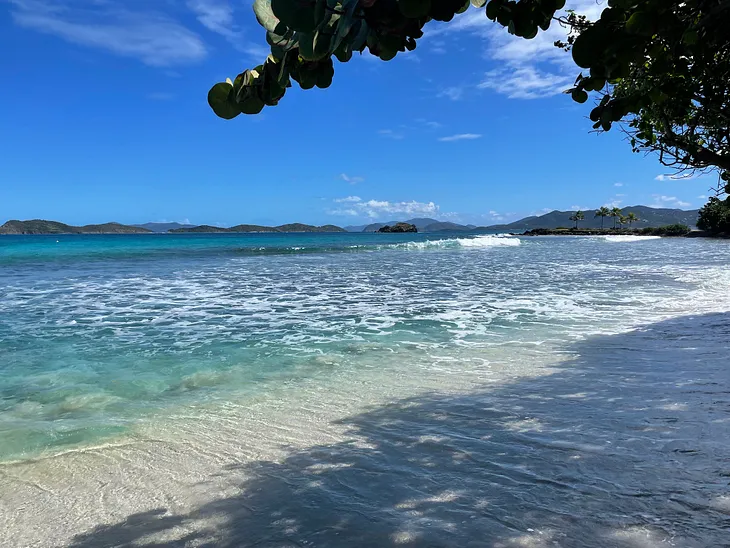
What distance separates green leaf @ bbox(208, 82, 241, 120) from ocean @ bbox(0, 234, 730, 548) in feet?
8.17

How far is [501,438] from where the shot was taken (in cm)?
424

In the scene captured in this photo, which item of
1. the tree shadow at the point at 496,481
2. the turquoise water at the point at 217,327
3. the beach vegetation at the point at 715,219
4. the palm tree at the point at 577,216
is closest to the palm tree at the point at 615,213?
the palm tree at the point at 577,216

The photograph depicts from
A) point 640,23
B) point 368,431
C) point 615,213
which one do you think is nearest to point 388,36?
point 640,23

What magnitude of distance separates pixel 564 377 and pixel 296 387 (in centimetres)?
351

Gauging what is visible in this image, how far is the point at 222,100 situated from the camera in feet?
7.18

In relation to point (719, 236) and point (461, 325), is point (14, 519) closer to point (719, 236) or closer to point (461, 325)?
point (461, 325)

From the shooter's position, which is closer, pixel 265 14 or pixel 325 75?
pixel 265 14

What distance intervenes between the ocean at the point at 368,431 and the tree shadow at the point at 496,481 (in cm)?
2

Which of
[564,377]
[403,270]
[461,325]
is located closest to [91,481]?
[564,377]

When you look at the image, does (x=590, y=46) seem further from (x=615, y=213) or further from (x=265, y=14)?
(x=615, y=213)

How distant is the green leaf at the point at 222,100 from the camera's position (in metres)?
2.17

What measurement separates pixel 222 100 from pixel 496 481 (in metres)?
3.13

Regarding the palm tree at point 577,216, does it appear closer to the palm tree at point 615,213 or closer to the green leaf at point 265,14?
the palm tree at point 615,213

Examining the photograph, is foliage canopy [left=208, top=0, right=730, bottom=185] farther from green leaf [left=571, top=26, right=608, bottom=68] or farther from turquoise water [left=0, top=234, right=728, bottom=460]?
turquoise water [left=0, top=234, right=728, bottom=460]
